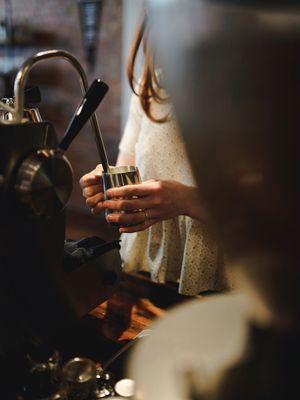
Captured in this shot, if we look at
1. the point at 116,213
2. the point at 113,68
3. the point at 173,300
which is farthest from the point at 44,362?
the point at 113,68

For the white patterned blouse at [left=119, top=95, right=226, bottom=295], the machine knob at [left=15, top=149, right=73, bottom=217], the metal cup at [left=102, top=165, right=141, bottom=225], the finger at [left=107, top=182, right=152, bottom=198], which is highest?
the machine knob at [left=15, top=149, right=73, bottom=217]

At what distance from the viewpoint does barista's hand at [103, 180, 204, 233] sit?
0.67m

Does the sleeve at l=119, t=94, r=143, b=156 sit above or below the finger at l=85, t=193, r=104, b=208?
above

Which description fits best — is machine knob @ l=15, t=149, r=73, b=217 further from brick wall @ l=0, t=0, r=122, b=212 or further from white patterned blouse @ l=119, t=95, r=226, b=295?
brick wall @ l=0, t=0, r=122, b=212

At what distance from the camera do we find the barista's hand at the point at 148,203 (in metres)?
0.67

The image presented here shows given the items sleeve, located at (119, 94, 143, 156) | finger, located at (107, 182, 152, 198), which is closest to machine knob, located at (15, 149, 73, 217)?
finger, located at (107, 182, 152, 198)

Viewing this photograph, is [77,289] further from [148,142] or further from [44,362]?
[148,142]

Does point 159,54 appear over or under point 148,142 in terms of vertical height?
over

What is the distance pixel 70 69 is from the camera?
3.54 metres

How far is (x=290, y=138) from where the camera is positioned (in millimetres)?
228

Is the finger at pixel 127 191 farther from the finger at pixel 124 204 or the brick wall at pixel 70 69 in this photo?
the brick wall at pixel 70 69

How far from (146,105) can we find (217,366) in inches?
→ 32.7

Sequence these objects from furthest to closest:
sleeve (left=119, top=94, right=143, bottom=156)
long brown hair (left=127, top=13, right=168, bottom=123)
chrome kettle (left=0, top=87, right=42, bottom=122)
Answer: sleeve (left=119, top=94, right=143, bottom=156) → long brown hair (left=127, top=13, right=168, bottom=123) → chrome kettle (left=0, top=87, right=42, bottom=122)

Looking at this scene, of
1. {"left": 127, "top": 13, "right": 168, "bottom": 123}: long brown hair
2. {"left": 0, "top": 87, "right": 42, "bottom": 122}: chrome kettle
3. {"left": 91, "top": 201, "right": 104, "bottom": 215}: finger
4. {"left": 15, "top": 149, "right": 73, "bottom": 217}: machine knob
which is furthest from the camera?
{"left": 127, "top": 13, "right": 168, "bottom": 123}: long brown hair
